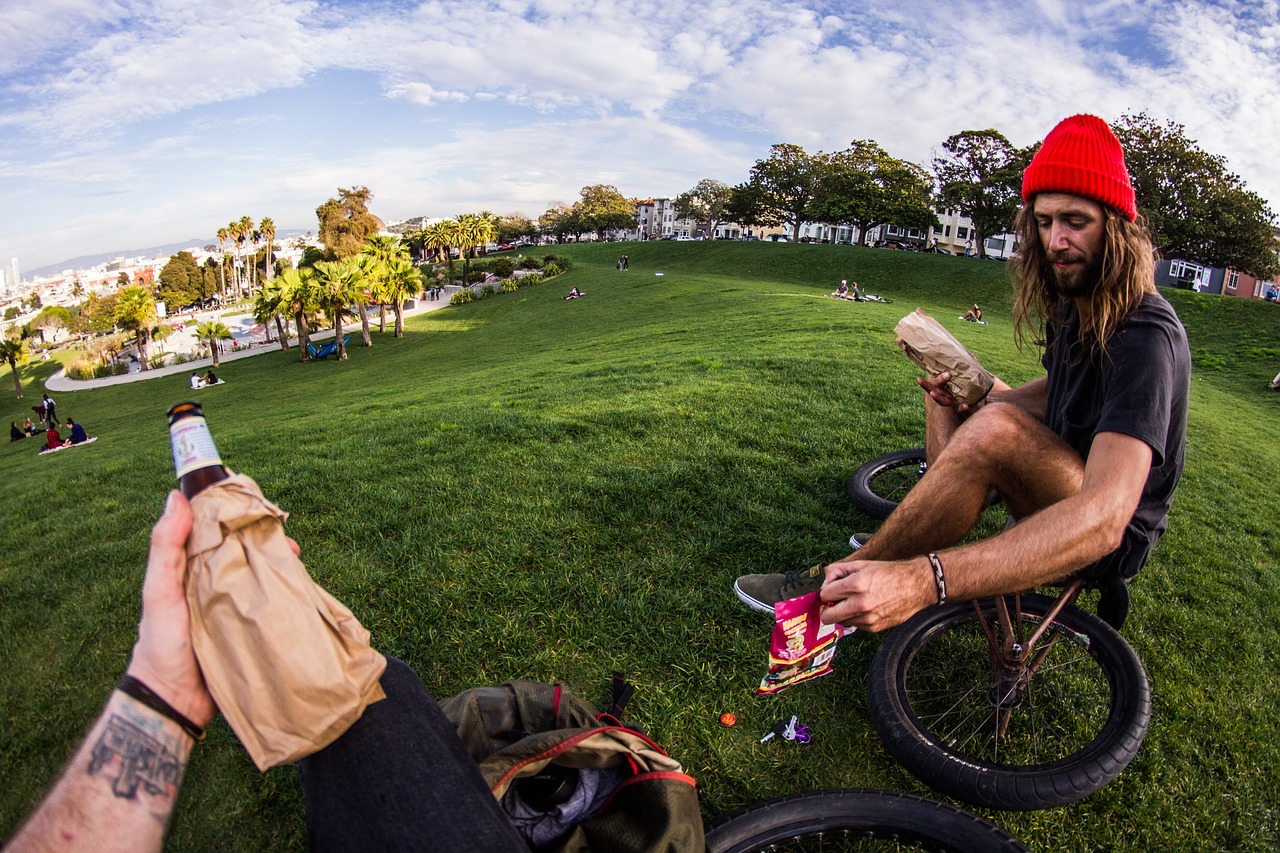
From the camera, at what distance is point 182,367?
44.0 metres

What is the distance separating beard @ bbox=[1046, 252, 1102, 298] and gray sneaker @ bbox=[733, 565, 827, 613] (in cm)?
169

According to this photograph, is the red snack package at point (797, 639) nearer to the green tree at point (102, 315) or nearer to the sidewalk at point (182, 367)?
the sidewalk at point (182, 367)

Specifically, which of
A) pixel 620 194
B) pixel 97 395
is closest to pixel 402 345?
pixel 97 395

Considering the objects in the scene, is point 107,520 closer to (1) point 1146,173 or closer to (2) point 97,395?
(2) point 97,395

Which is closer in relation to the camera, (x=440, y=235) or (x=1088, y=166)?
(x=1088, y=166)

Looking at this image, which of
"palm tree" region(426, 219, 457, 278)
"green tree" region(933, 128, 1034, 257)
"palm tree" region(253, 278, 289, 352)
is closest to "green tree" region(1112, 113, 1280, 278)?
"green tree" region(933, 128, 1034, 257)

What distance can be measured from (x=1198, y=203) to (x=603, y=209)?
7921 cm

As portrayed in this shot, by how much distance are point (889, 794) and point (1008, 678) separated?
0.87 metres

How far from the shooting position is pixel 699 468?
5.21m

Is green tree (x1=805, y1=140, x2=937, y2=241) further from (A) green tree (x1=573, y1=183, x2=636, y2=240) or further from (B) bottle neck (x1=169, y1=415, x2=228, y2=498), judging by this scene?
(B) bottle neck (x1=169, y1=415, x2=228, y2=498)

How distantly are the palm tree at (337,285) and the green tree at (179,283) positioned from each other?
86.5 meters

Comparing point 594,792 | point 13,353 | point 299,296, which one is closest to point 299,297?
point 299,296

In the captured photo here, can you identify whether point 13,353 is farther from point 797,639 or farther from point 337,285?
point 797,639

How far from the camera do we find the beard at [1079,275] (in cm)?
262
